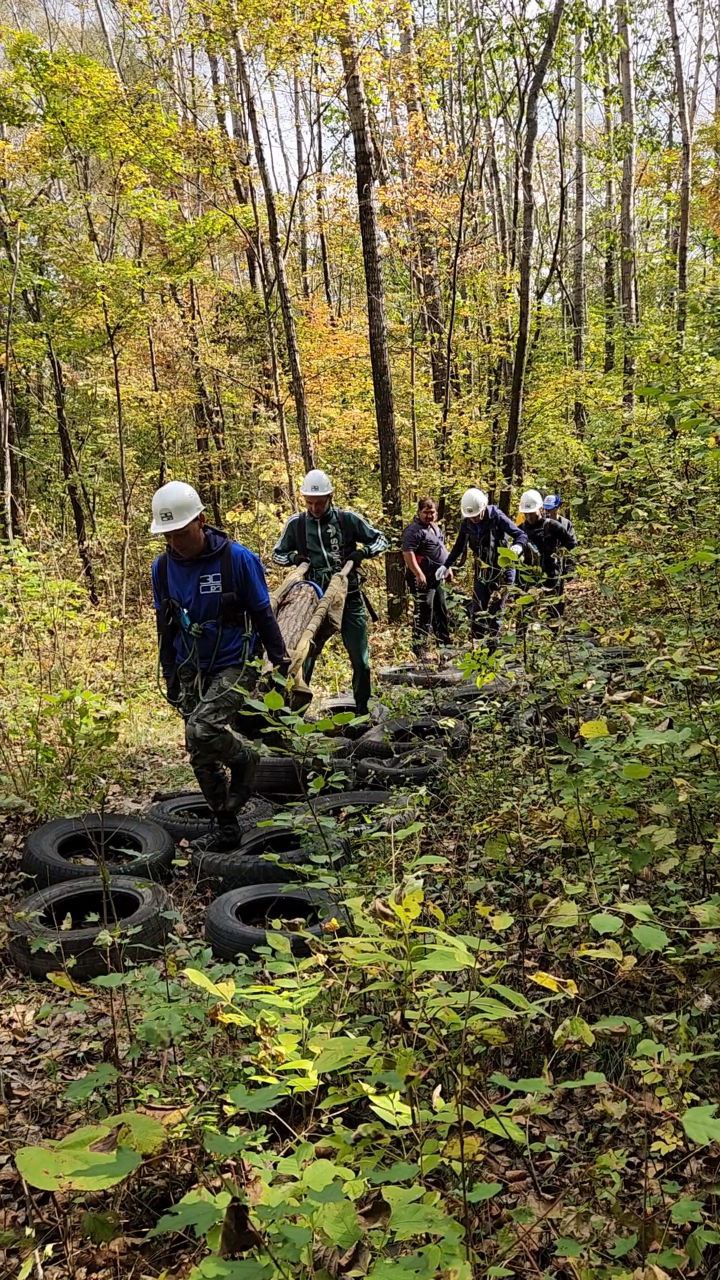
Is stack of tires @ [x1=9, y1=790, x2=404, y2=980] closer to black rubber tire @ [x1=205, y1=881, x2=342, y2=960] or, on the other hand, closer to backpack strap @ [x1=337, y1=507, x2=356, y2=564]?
black rubber tire @ [x1=205, y1=881, x2=342, y2=960]

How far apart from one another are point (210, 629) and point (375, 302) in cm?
737

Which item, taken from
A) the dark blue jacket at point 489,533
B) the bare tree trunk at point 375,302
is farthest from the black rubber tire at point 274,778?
the bare tree trunk at point 375,302

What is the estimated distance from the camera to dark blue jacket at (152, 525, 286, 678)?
4.86 m

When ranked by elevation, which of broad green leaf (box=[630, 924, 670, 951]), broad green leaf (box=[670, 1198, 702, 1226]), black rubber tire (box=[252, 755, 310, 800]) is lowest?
black rubber tire (box=[252, 755, 310, 800])

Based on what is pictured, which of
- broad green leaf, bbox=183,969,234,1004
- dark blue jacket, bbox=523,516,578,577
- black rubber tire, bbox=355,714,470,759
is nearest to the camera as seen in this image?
broad green leaf, bbox=183,969,234,1004

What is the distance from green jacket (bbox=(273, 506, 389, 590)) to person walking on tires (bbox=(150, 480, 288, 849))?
199 cm

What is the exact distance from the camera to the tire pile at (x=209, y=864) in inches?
145

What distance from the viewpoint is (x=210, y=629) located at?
4922 mm

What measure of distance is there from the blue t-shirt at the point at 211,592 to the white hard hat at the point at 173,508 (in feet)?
0.83

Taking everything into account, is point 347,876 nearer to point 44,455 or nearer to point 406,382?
point 406,382

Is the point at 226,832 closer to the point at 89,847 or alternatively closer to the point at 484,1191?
the point at 89,847

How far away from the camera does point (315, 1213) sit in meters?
1.49

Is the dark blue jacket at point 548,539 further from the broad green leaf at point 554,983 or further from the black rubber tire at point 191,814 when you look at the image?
the broad green leaf at point 554,983

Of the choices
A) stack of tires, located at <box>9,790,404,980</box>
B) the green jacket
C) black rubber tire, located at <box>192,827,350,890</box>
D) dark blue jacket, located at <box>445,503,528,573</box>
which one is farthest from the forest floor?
dark blue jacket, located at <box>445,503,528,573</box>
